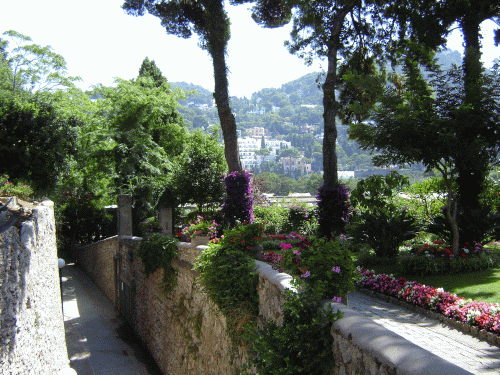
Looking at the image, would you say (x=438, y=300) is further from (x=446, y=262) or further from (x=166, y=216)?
(x=166, y=216)

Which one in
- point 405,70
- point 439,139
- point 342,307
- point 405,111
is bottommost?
point 342,307

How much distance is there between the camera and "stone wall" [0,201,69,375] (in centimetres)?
314

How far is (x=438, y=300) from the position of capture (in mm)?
6496

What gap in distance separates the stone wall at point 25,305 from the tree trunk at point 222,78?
8.83 m

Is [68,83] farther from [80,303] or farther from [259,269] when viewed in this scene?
[259,269]

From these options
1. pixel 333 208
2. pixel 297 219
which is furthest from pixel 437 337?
pixel 297 219

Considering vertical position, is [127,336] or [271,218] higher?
[271,218]

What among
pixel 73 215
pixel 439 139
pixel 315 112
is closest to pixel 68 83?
pixel 73 215

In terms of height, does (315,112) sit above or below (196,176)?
above

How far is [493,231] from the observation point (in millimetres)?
9844

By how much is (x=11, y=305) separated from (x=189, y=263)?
445 cm

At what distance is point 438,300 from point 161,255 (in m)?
5.80

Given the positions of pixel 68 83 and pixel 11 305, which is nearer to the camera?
pixel 11 305

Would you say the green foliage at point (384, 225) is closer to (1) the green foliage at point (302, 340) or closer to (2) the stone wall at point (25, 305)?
(1) the green foliage at point (302, 340)
